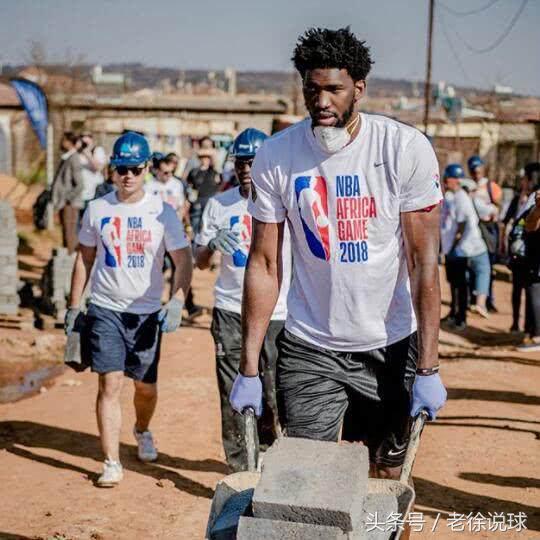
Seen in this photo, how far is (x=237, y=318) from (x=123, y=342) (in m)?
0.85

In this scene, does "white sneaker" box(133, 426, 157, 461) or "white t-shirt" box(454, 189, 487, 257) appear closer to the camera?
"white sneaker" box(133, 426, 157, 461)

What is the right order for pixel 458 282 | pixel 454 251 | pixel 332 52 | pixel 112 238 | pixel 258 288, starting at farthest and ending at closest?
pixel 458 282 < pixel 454 251 < pixel 112 238 < pixel 258 288 < pixel 332 52

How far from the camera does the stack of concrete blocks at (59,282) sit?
1225 centimetres

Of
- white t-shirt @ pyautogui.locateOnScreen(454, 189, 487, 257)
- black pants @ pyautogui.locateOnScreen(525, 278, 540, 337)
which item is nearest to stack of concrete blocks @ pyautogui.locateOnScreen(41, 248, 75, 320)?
white t-shirt @ pyautogui.locateOnScreen(454, 189, 487, 257)

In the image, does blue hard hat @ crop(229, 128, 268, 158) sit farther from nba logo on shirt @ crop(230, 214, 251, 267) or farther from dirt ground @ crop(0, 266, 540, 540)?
dirt ground @ crop(0, 266, 540, 540)

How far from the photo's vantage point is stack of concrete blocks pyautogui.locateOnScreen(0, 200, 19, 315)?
12770 millimetres

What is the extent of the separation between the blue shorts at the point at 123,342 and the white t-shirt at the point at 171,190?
6.59 m

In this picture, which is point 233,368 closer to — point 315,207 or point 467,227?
point 315,207

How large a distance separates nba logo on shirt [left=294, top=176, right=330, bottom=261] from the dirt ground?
2239 mm

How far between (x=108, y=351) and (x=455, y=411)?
131 inches

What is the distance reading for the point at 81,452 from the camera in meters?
7.28

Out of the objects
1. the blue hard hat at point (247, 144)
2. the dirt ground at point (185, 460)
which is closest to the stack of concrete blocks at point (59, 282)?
the dirt ground at point (185, 460)

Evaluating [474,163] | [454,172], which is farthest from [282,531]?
[474,163]

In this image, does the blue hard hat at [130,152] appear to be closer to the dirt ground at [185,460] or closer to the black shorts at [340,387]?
the dirt ground at [185,460]
